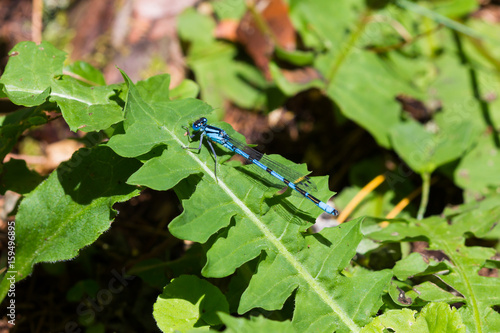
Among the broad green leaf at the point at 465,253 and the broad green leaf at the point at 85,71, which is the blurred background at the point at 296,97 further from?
the broad green leaf at the point at 85,71

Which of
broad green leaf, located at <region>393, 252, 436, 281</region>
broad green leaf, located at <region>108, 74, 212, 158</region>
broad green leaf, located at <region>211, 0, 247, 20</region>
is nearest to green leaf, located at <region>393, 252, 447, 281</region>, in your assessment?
broad green leaf, located at <region>393, 252, 436, 281</region>

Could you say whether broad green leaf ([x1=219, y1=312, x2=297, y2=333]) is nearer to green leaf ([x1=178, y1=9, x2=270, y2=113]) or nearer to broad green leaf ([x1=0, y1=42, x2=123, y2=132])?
broad green leaf ([x1=0, y1=42, x2=123, y2=132])

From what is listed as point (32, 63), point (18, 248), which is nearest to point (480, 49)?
point (32, 63)

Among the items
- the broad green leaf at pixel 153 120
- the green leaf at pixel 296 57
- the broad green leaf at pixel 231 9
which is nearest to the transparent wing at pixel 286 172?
the broad green leaf at pixel 153 120

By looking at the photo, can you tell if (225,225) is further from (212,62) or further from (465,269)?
(212,62)

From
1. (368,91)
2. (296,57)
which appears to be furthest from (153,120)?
(368,91)
